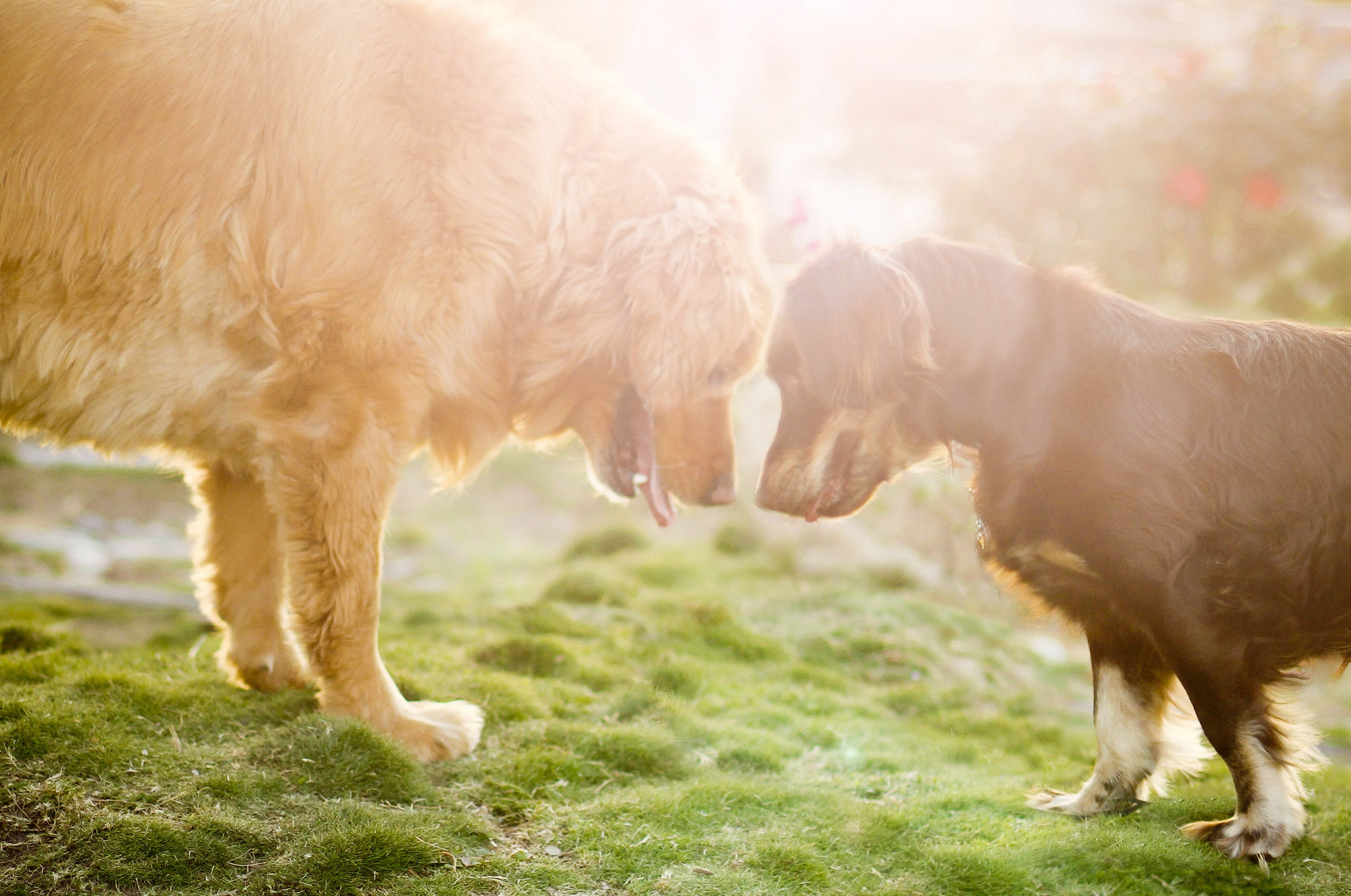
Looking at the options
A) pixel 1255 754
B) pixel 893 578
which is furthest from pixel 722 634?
pixel 1255 754

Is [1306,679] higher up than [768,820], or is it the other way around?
[1306,679]

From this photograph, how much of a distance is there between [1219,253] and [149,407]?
8502 mm

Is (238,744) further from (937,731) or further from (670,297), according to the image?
(937,731)

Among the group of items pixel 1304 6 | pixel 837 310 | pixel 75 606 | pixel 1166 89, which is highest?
pixel 1304 6

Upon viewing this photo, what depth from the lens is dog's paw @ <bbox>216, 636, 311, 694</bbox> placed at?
11.3ft

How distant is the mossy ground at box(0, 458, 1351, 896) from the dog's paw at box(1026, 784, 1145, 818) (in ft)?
0.28

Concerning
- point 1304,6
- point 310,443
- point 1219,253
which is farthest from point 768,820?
point 1304,6

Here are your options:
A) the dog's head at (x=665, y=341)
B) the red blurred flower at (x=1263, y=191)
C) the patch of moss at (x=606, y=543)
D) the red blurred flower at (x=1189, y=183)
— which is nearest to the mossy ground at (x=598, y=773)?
the dog's head at (x=665, y=341)

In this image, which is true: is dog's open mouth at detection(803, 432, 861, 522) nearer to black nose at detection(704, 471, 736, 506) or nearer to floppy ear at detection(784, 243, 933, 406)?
floppy ear at detection(784, 243, 933, 406)

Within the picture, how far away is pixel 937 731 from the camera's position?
3926 mm

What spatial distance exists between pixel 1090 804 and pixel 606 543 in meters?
3.93

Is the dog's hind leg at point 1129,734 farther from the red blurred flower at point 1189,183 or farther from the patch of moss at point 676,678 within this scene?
the red blurred flower at point 1189,183

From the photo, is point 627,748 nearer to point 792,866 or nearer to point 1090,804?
point 792,866

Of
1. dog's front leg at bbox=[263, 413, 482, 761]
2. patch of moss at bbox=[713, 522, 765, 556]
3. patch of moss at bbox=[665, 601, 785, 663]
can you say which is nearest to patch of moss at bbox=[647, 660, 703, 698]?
patch of moss at bbox=[665, 601, 785, 663]
